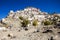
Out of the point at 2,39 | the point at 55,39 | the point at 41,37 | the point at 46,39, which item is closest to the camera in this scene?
the point at 55,39

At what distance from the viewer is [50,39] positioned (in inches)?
712

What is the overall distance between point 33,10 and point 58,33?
79078 millimetres

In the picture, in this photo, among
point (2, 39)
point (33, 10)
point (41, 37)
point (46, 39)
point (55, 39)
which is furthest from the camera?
point (33, 10)

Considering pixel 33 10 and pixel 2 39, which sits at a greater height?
pixel 33 10

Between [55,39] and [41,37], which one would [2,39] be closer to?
[41,37]

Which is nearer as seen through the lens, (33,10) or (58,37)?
(58,37)

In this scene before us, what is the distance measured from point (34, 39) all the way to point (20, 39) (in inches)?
88.8

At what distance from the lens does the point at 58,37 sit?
1845 cm

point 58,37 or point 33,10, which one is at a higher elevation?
point 33,10

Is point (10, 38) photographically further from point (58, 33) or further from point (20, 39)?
point (58, 33)

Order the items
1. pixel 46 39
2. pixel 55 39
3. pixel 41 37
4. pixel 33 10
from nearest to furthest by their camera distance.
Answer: pixel 55 39 → pixel 46 39 → pixel 41 37 → pixel 33 10

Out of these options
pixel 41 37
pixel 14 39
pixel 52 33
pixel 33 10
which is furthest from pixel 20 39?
pixel 33 10

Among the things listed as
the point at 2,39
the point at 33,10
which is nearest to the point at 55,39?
the point at 2,39

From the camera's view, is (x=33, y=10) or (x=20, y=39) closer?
(x=20, y=39)
